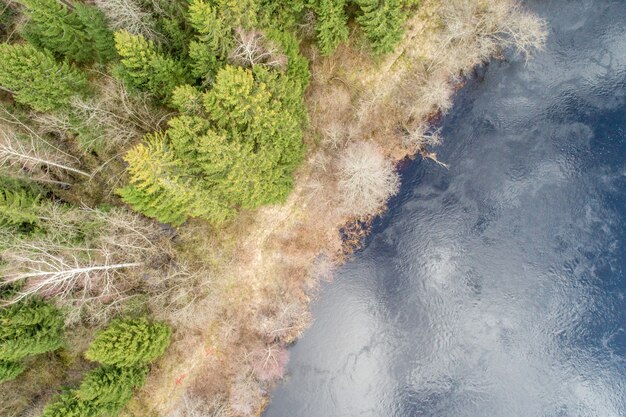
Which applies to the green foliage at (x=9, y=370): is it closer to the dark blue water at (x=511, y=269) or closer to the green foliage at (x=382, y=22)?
the dark blue water at (x=511, y=269)

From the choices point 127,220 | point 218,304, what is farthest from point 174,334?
point 127,220

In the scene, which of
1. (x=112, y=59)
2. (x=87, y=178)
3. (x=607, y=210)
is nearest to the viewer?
(x=112, y=59)

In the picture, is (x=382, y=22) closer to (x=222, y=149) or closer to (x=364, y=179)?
(x=364, y=179)

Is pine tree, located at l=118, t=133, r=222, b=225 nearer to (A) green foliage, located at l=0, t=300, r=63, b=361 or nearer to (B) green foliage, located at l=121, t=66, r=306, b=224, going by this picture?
(B) green foliage, located at l=121, t=66, r=306, b=224

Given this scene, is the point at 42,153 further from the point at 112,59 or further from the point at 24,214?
the point at 112,59

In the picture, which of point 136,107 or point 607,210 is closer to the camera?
point 136,107

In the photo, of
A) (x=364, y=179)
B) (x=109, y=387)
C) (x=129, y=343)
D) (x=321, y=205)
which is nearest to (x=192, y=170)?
(x=321, y=205)

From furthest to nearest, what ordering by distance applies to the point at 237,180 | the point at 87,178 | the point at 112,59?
1. the point at 87,178
2. the point at 112,59
3. the point at 237,180
